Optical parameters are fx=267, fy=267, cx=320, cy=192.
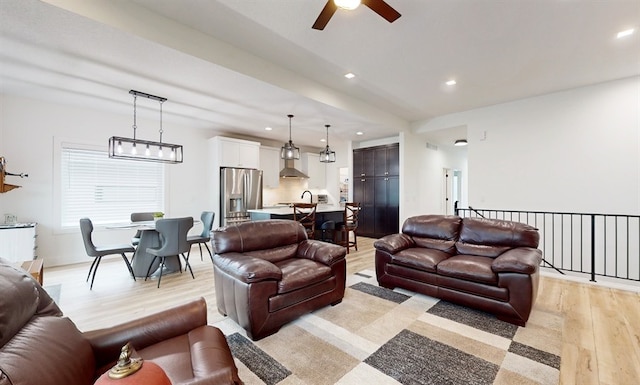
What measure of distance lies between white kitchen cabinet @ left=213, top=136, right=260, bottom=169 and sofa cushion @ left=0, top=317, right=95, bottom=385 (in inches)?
203

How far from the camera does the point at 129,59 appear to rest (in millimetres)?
3004

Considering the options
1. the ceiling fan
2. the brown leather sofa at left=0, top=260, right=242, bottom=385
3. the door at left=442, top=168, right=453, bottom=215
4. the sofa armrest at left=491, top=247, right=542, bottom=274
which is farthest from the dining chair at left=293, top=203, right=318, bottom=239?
the door at left=442, top=168, right=453, bottom=215

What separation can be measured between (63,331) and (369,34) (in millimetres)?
3424

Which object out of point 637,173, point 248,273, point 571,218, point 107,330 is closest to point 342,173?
point 571,218

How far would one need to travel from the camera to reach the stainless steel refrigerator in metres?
6.02

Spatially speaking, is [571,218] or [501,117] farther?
[501,117]

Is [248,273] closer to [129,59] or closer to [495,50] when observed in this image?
[129,59]

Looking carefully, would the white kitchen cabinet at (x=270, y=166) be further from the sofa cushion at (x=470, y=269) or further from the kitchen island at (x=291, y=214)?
the sofa cushion at (x=470, y=269)

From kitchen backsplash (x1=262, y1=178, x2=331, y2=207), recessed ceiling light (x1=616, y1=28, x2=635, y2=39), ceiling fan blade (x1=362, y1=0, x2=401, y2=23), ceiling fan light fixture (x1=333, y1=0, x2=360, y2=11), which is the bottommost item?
kitchen backsplash (x1=262, y1=178, x2=331, y2=207)

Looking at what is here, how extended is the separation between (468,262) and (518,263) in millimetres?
470

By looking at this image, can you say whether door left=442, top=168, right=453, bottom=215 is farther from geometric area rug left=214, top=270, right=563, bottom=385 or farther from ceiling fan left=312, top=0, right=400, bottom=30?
ceiling fan left=312, top=0, right=400, bottom=30

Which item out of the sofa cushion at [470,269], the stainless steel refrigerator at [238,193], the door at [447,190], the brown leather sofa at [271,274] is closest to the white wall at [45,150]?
the stainless steel refrigerator at [238,193]

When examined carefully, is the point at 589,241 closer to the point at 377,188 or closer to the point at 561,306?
the point at 561,306

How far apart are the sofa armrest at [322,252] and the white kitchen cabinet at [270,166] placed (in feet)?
14.9
